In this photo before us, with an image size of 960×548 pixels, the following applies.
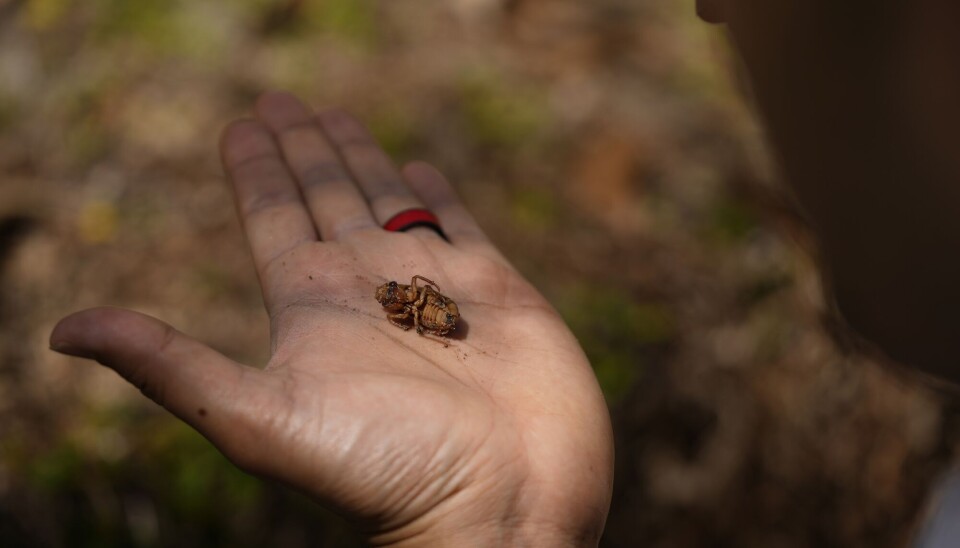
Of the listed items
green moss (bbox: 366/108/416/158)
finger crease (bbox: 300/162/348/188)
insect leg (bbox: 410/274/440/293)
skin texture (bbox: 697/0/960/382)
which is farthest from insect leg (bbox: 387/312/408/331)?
green moss (bbox: 366/108/416/158)

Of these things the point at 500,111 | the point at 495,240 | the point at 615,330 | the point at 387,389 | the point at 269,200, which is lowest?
the point at 615,330

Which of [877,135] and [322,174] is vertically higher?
[877,135]

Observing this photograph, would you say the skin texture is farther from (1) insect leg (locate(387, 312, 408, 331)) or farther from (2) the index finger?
(2) the index finger

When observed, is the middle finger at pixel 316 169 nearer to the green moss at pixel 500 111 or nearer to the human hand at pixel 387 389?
the human hand at pixel 387 389

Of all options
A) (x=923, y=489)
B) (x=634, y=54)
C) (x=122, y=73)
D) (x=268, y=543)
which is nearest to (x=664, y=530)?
(x=923, y=489)

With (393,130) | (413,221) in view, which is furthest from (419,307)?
(393,130)

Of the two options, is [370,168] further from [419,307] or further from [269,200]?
[419,307]

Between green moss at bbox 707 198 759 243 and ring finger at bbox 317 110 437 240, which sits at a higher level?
ring finger at bbox 317 110 437 240
